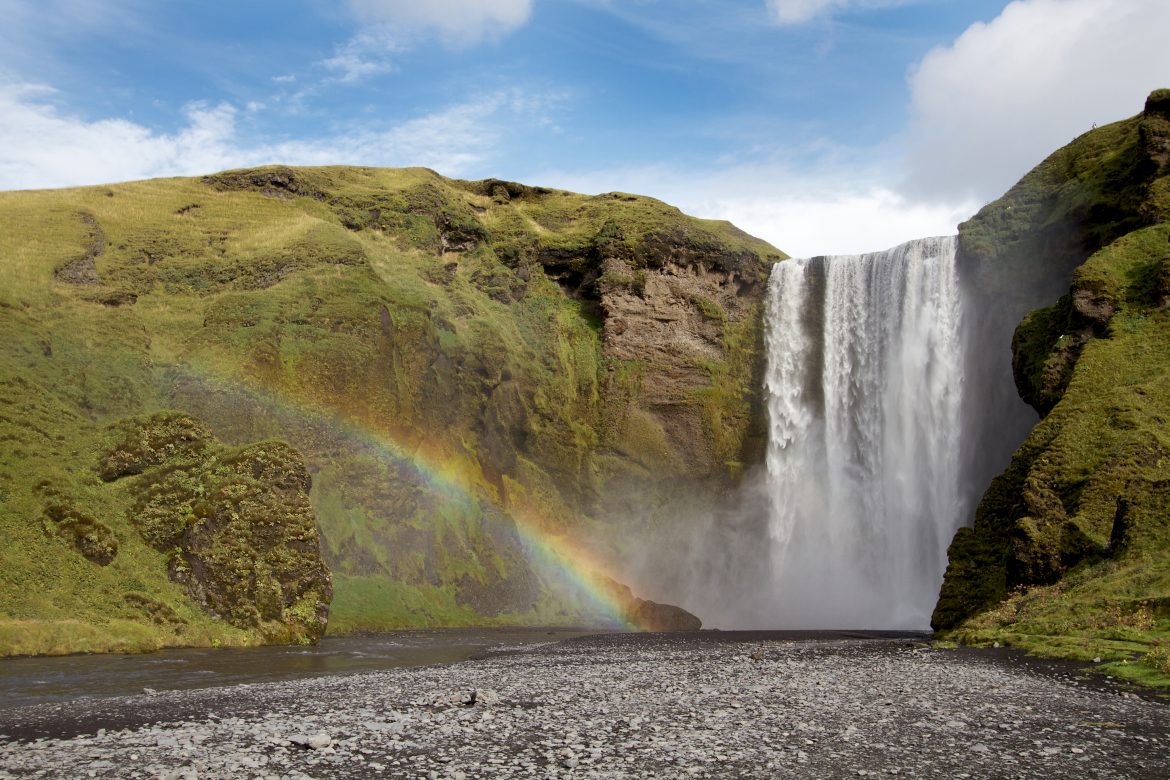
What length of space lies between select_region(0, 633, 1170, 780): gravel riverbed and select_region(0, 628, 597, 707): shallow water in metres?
1.97

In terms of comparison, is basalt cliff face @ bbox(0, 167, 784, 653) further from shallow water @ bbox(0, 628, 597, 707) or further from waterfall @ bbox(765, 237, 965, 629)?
waterfall @ bbox(765, 237, 965, 629)

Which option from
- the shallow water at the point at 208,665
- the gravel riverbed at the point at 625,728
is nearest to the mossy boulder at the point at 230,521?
the shallow water at the point at 208,665

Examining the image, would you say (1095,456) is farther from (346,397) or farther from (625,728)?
(346,397)

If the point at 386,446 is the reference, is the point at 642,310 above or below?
above

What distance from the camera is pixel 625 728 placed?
15.6 meters

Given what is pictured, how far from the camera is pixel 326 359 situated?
2383 inches

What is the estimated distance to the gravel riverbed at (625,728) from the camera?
12695 mm

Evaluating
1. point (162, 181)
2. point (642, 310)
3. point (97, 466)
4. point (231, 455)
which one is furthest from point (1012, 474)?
point (162, 181)

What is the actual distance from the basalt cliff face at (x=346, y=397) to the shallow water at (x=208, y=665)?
249cm

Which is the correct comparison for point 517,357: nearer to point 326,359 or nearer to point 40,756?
point 326,359

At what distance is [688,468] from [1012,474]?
4140 centimetres

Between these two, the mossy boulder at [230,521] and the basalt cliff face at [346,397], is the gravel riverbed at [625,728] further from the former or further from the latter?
the basalt cliff face at [346,397]

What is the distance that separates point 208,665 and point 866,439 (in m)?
55.2

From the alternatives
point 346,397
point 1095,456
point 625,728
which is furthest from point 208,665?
point 1095,456
